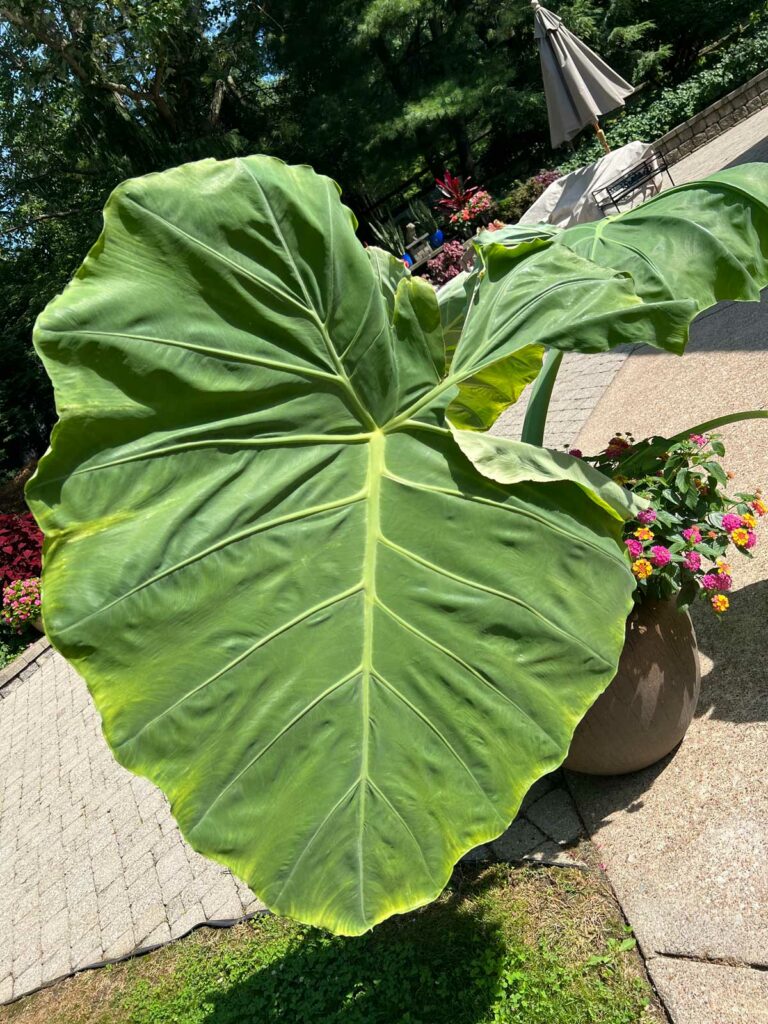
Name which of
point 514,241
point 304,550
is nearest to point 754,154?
point 514,241

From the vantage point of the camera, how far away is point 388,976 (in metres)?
2.52

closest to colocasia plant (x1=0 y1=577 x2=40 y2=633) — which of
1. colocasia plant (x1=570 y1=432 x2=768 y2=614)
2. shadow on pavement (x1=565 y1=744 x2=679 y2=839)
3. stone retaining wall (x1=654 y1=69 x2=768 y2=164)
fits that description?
shadow on pavement (x1=565 y1=744 x2=679 y2=839)

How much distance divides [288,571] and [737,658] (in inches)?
79.4

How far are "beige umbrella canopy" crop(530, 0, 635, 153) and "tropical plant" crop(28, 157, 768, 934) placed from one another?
→ 9093mm

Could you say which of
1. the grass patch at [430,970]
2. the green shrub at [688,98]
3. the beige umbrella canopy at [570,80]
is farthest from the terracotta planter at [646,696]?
the green shrub at [688,98]

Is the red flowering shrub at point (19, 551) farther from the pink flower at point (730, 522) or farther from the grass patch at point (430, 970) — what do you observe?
the pink flower at point (730, 522)

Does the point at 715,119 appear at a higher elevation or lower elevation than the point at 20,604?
lower

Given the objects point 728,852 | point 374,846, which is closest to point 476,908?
point 728,852

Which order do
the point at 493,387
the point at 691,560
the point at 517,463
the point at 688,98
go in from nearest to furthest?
the point at 517,463, the point at 493,387, the point at 691,560, the point at 688,98

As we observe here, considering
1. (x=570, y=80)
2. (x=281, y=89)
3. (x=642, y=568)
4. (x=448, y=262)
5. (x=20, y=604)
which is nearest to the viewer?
(x=642, y=568)

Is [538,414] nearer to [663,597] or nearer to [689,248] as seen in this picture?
[689,248]

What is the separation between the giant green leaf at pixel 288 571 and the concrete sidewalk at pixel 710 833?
99 cm

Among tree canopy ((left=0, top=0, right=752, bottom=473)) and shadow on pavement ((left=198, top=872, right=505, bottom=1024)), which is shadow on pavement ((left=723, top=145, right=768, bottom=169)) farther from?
shadow on pavement ((left=198, top=872, right=505, bottom=1024))

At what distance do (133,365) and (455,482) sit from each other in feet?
2.34
